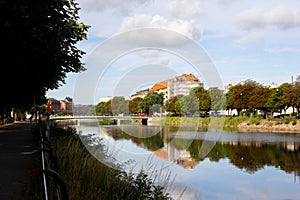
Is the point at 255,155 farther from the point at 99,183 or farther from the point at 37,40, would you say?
the point at 99,183

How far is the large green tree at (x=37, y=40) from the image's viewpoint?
14.6 metres

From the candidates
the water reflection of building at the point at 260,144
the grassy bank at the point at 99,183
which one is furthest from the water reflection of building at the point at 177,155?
the water reflection of building at the point at 260,144

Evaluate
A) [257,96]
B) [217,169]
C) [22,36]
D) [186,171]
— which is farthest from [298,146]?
[257,96]

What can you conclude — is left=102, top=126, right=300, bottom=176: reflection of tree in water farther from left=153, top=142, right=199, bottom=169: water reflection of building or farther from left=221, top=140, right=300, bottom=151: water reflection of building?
left=153, top=142, right=199, bottom=169: water reflection of building

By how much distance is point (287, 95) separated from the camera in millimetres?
55062

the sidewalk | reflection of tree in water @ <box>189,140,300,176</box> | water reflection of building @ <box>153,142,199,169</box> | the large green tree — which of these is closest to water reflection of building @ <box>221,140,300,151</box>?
reflection of tree in water @ <box>189,140,300,176</box>

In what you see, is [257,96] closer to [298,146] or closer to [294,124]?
[294,124]

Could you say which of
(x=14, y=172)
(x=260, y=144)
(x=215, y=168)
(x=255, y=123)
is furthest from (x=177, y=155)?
(x=255, y=123)

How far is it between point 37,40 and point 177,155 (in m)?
8.43

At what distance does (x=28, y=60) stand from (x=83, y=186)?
10062mm

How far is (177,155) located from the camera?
1889cm

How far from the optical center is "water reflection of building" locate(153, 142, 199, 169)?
1711 centimetres

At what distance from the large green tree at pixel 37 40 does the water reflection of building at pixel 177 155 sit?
6264 mm

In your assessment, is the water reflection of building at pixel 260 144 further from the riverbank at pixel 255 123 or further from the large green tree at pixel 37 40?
the large green tree at pixel 37 40
